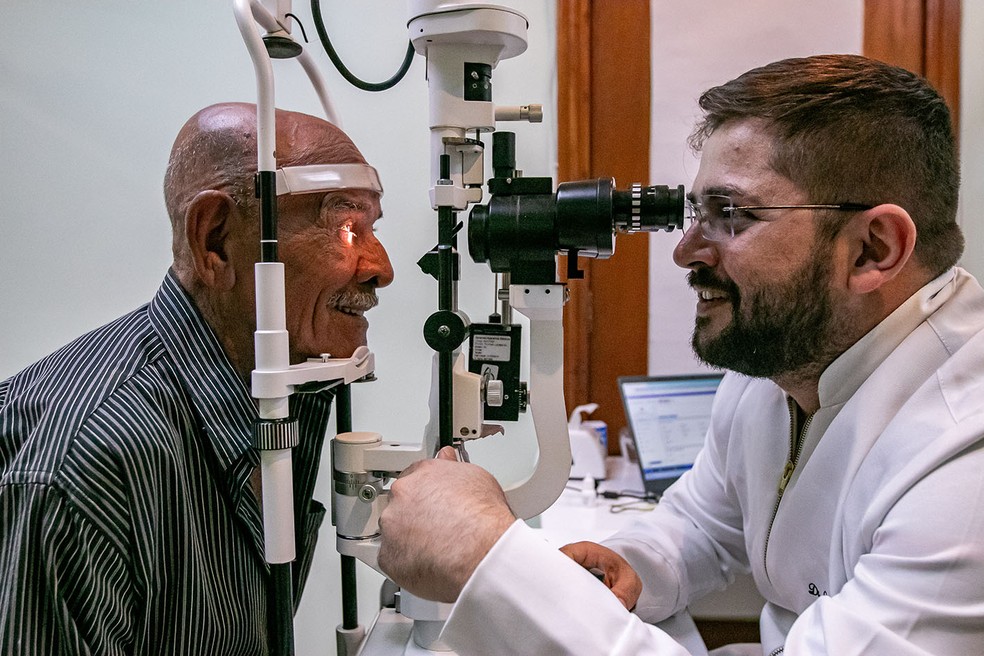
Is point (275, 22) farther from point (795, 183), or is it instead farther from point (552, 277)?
point (795, 183)

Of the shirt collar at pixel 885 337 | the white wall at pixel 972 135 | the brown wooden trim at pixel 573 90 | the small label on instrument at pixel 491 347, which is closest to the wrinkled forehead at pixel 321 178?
the small label on instrument at pixel 491 347

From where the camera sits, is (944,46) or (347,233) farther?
(944,46)

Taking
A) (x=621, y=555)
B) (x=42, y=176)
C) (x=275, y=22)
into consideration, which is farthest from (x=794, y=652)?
(x=42, y=176)

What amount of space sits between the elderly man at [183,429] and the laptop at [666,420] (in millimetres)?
1011

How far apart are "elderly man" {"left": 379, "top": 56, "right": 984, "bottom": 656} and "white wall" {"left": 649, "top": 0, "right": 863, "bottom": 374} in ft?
2.95

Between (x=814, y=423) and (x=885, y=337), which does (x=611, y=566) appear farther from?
(x=885, y=337)

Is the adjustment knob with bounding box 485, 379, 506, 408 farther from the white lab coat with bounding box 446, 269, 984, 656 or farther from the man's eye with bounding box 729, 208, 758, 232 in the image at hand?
the man's eye with bounding box 729, 208, 758, 232

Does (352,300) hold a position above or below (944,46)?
below

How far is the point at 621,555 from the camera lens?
1.19 metres

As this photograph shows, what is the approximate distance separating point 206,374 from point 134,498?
187 millimetres

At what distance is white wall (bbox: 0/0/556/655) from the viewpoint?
1.41 m

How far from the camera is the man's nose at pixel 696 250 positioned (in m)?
1.08

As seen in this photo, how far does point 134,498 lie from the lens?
0.79m

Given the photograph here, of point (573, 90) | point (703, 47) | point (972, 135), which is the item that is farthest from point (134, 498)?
point (972, 135)
